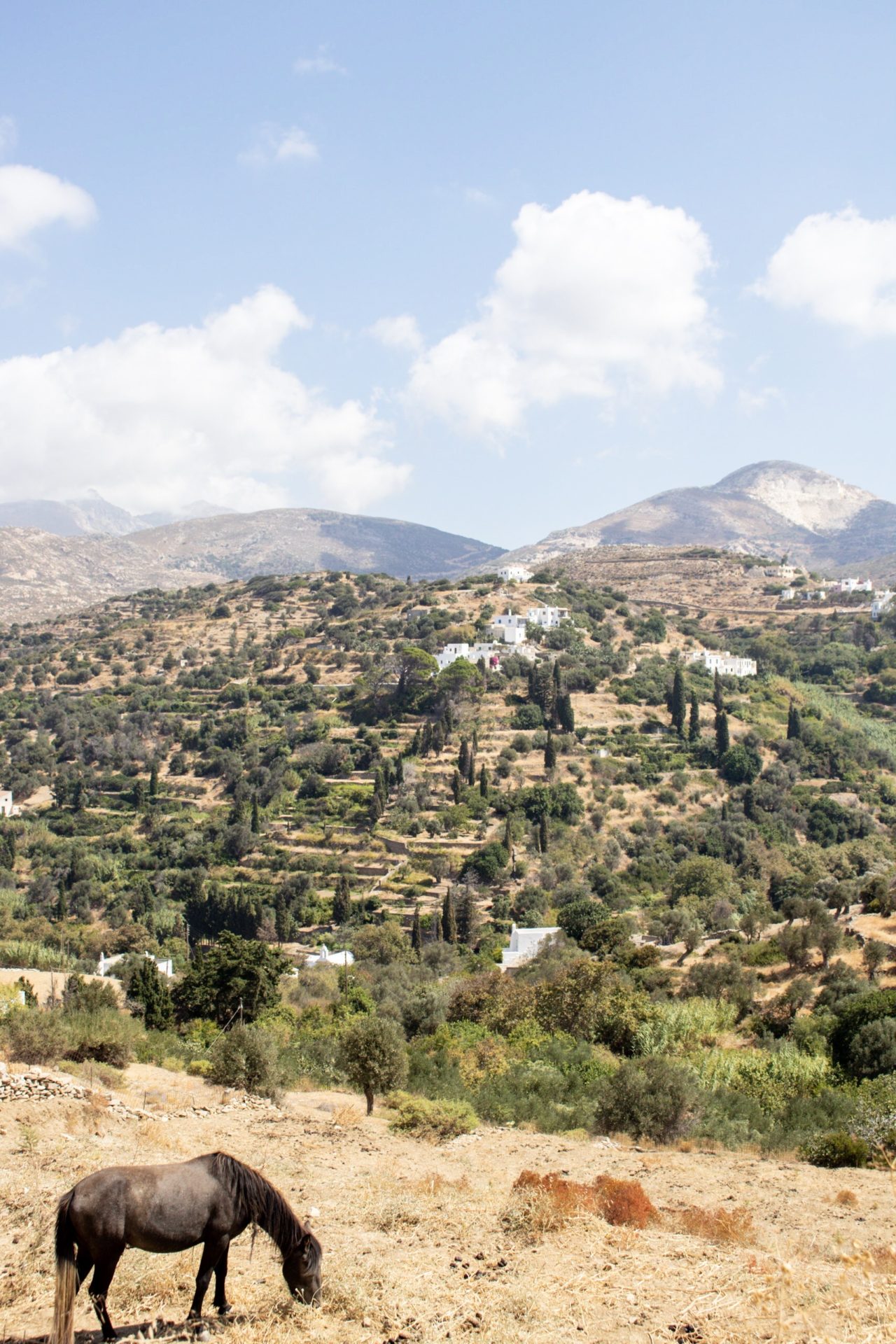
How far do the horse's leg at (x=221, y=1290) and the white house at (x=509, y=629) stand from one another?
66731 millimetres

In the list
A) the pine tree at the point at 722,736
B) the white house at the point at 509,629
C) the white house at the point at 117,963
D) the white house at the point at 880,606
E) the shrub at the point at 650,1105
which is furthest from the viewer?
the white house at the point at 880,606

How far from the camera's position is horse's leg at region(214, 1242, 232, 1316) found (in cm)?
550

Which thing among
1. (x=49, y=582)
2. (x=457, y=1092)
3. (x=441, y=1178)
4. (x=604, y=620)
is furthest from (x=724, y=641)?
(x=49, y=582)

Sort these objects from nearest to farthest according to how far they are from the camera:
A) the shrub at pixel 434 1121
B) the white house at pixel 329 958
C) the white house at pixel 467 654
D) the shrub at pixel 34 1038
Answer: the shrub at pixel 434 1121
the shrub at pixel 34 1038
the white house at pixel 329 958
the white house at pixel 467 654

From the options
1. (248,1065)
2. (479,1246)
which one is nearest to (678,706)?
(248,1065)

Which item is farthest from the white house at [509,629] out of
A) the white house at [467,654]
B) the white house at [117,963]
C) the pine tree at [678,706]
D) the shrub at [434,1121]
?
the shrub at [434,1121]

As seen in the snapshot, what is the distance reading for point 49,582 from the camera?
187 meters

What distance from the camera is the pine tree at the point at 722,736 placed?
54906mm

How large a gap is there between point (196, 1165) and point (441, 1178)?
214 inches

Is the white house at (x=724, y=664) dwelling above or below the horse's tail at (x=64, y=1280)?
above

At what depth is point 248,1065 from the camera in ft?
47.8

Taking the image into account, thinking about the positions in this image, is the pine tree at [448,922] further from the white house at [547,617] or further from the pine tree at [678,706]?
the white house at [547,617]

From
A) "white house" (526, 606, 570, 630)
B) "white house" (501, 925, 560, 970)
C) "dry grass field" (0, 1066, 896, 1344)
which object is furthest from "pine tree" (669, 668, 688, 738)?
"dry grass field" (0, 1066, 896, 1344)

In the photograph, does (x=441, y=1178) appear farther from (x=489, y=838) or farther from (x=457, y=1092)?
(x=489, y=838)
